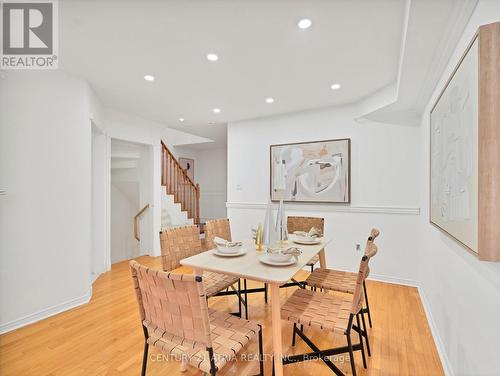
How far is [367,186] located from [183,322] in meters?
3.14

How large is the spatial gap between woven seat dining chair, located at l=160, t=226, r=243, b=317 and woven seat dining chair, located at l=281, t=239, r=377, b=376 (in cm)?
67

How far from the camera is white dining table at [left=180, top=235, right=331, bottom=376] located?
56.5 inches

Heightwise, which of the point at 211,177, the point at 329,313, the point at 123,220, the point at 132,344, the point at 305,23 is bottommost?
the point at 132,344

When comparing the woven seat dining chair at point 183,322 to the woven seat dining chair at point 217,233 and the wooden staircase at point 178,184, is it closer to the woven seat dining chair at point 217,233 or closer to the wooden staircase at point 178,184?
the woven seat dining chair at point 217,233

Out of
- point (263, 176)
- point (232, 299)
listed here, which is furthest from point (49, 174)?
point (263, 176)

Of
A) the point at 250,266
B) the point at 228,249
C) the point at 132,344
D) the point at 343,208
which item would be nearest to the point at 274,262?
the point at 250,266

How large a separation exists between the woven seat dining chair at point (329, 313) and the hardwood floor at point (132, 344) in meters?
0.14

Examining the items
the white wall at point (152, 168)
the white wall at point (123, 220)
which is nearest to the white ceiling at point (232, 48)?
the white wall at point (152, 168)

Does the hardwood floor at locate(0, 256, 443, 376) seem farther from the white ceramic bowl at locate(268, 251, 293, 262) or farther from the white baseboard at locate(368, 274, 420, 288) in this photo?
the white ceramic bowl at locate(268, 251, 293, 262)

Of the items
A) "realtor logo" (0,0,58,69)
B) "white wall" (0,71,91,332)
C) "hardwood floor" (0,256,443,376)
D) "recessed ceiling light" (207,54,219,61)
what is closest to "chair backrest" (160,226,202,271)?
"hardwood floor" (0,256,443,376)

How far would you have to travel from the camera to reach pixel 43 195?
2.44 m

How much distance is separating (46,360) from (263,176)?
11.0 feet

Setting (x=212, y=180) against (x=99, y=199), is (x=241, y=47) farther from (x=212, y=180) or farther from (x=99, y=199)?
(x=212, y=180)

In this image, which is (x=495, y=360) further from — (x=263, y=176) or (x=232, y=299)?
(x=263, y=176)
